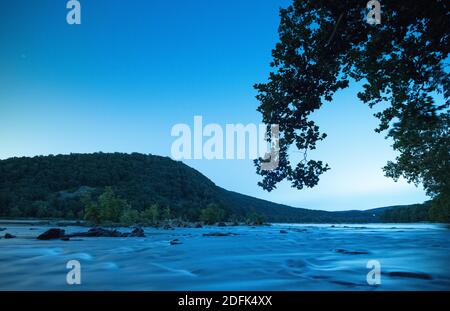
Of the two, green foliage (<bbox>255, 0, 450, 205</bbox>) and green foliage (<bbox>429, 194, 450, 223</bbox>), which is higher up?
green foliage (<bbox>255, 0, 450, 205</bbox>)

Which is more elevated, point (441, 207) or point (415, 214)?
point (441, 207)

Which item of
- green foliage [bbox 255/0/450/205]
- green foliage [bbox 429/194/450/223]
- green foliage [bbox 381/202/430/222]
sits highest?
green foliage [bbox 255/0/450/205]

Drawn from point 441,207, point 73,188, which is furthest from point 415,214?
point 73,188

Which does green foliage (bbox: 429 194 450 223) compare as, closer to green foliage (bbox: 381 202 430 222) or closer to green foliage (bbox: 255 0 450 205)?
green foliage (bbox: 255 0 450 205)

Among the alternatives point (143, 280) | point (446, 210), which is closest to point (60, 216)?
Answer: point (446, 210)

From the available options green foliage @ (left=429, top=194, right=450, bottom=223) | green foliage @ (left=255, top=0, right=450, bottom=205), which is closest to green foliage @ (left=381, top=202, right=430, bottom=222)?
green foliage @ (left=429, top=194, right=450, bottom=223)

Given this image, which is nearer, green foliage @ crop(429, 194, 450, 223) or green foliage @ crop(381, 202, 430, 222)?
green foliage @ crop(429, 194, 450, 223)

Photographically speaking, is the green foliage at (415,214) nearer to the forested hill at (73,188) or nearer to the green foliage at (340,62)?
the forested hill at (73,188)

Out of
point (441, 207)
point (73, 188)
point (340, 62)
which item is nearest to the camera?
point (340, 62)

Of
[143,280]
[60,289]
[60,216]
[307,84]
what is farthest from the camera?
[60,216]

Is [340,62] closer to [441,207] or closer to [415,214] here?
[441,207]

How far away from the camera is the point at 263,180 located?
14.0 meters
